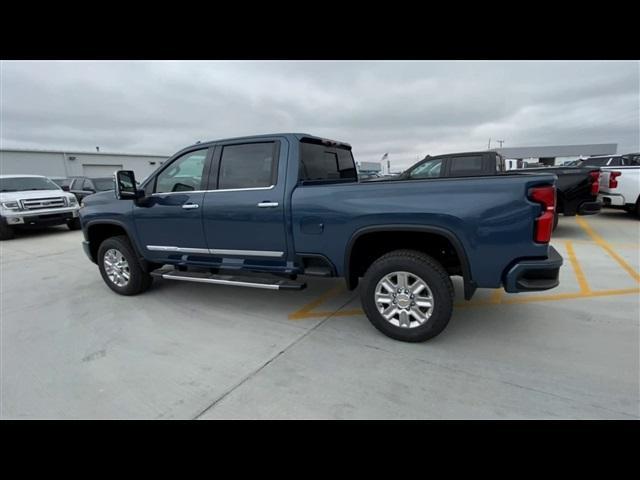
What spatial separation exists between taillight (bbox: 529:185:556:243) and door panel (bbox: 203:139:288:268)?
7.29 ft

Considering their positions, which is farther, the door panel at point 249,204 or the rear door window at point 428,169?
the rear door window at point 428,169

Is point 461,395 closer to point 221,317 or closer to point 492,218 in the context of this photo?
point 492,218

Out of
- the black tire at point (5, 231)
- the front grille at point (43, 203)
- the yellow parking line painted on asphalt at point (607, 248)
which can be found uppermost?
the front grille at point (43, 203)

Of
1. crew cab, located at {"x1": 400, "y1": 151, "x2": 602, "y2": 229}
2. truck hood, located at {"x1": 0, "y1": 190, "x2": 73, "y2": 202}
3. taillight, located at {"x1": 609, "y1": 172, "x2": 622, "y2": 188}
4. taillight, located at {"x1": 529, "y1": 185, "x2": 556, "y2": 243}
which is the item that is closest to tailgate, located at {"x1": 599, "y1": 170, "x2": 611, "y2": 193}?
taillight, located at {"x1": 609, "y1": 172, "x2": 622, "y2": 188}

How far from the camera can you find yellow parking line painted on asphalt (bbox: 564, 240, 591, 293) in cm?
434

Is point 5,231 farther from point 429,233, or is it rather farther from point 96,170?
point 96,170

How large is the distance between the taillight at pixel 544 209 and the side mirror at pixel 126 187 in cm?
419

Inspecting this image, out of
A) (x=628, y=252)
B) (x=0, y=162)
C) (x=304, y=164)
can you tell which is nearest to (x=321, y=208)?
(x=304, y=164)

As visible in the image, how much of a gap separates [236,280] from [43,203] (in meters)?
9.26

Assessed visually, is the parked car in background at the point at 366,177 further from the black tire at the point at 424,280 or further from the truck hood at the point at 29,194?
the truck hood at the point at 29,194

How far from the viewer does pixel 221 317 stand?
3.82 meters

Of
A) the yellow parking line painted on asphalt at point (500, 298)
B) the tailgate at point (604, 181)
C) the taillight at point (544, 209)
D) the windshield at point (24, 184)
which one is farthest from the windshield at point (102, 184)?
the tailgate at point (604, 181)

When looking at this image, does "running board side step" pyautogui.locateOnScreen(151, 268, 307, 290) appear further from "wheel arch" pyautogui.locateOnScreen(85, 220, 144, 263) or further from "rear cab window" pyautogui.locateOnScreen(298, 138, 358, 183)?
"rear cab window" pyautogui.locateOnScreen(298, 138, 358, 183)

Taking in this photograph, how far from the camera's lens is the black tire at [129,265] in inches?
176
